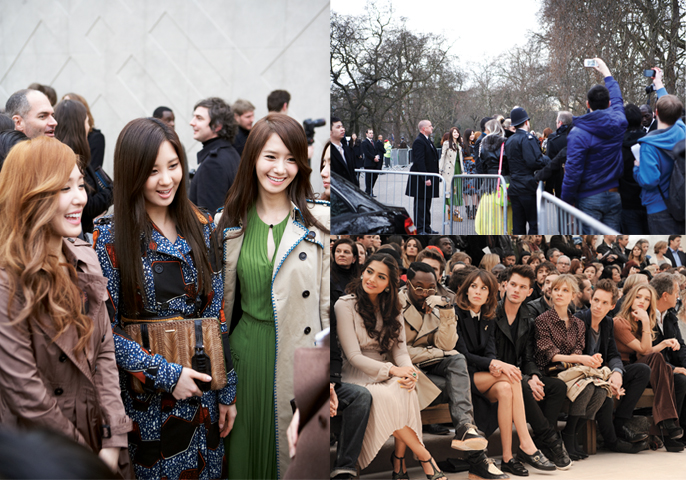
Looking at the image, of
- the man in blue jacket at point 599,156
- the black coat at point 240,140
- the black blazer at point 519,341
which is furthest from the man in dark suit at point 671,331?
the black coat at point 240,140

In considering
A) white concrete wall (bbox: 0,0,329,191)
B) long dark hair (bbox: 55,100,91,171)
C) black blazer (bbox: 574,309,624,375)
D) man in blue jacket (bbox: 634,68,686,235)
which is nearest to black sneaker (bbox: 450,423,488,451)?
black blazer (bbox: 574,309,624,375)

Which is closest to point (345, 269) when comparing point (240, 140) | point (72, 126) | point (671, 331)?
point (671, 331)

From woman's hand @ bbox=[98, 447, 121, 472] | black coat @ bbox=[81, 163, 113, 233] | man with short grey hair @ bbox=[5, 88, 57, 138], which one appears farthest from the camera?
black coat @ bbox=[81, 163, 113, 233]

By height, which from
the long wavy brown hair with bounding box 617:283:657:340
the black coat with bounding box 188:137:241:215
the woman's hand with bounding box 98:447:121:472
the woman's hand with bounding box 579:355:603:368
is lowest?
the woman's hand with bounding box 98:447:121:472

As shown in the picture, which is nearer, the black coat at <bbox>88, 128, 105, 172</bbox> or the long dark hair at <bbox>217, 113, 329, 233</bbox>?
the long dark hair at <bbox>217, 113, 329, 233</bbox>

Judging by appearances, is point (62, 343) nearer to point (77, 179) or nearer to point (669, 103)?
point (77, 179)

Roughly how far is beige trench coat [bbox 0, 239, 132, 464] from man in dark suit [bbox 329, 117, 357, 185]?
0.89m

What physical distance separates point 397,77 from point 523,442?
1.34 m

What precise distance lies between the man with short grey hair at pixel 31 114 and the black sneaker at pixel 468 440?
9.65 feet

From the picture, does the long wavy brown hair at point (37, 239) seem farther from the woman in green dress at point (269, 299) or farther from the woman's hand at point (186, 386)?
the woman in green dress at point (269, 299)

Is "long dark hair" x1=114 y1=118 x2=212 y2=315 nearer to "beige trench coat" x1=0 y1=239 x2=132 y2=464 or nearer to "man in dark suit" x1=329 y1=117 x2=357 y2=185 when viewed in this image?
"beige trench coat" x1=0 y1=239 x2=132 y2=464

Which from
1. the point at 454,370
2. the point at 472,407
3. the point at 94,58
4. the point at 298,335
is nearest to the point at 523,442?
the point at 472,407

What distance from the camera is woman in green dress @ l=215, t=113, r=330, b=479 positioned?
2.30 metres

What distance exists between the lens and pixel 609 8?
195 centimetres
